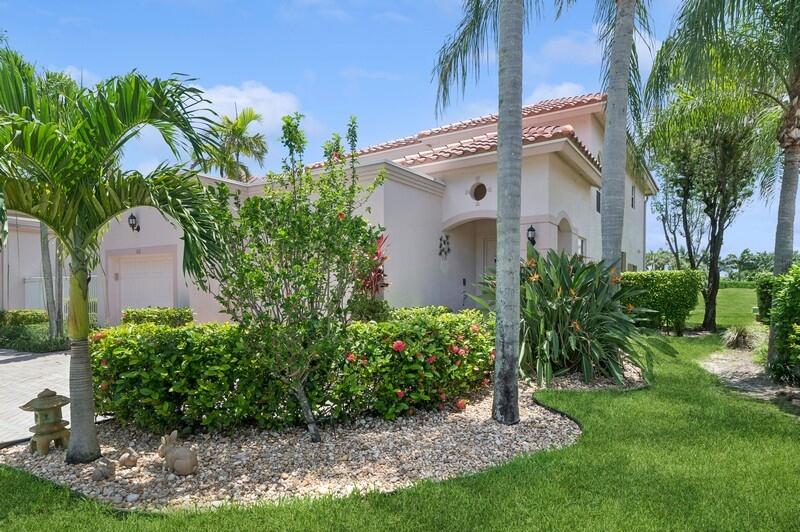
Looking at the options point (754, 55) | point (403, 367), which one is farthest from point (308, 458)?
point (754, 55)

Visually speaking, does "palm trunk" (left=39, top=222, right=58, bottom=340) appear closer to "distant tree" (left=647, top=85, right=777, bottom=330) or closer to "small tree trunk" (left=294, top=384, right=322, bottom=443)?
"small tree trunk" (left=294, top=384, right=322, bottom=443)

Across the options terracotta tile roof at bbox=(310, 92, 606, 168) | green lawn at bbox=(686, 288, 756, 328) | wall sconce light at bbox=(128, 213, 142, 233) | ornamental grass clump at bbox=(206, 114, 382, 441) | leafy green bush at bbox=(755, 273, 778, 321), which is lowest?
green lawn at bbox=(686, 288, 756, 328)

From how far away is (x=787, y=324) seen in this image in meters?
6.84

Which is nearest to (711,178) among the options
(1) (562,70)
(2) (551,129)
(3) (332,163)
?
(2) (551,129)

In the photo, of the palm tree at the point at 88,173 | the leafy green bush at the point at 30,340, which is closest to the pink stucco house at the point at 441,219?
the leafy green bush at the point at 30,340

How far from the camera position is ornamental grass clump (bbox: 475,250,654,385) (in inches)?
288

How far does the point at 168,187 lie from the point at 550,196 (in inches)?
351

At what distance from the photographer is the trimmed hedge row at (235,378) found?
4.98 m

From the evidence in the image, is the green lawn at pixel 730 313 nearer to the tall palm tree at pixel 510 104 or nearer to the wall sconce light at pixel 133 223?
the tall palm tree at pixel 510 104

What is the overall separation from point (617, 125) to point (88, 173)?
8513mm

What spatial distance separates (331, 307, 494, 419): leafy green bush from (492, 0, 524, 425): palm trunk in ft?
2.39

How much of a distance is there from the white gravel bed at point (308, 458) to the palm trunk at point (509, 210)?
51cm

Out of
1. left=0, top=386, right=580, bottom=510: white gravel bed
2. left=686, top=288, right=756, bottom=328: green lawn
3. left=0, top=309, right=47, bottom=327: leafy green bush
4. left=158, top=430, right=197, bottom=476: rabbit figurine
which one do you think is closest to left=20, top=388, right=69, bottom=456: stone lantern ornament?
left=0, top=386, right=580, bottom=510: white gravel bed

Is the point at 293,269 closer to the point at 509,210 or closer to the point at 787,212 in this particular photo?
the point at 509,210
